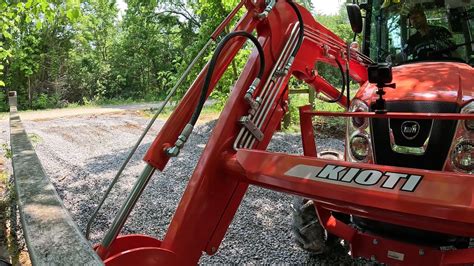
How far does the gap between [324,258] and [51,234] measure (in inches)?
105

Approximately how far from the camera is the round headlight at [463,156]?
2318mm

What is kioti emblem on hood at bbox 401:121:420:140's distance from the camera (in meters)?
2.43

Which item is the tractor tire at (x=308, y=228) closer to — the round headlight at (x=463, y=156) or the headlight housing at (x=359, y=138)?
the headlight housing at (x=359, y=138)

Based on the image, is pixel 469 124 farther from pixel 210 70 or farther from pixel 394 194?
pixel 210 70

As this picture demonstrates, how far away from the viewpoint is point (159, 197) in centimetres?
532

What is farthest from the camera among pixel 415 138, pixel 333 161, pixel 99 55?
pixel 99 55

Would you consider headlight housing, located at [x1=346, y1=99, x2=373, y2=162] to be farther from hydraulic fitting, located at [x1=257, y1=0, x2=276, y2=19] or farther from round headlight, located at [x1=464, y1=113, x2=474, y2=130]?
hydraulic fitting, located at [x1=257, y1=0, x2=276, y2=19]

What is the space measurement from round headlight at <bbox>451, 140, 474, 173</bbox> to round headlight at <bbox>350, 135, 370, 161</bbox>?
51 cm

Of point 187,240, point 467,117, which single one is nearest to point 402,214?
point 467,117

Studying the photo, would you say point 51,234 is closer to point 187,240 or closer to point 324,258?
point 187,240

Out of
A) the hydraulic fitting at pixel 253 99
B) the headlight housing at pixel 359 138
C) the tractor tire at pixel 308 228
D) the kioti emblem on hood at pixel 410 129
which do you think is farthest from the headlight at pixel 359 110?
the hydraulic fitting at pixel 253 99

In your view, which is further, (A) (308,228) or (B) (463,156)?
(A) (308,228)

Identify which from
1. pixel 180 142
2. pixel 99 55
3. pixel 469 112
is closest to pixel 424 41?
pixel 469 112

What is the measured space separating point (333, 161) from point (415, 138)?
918 mm
